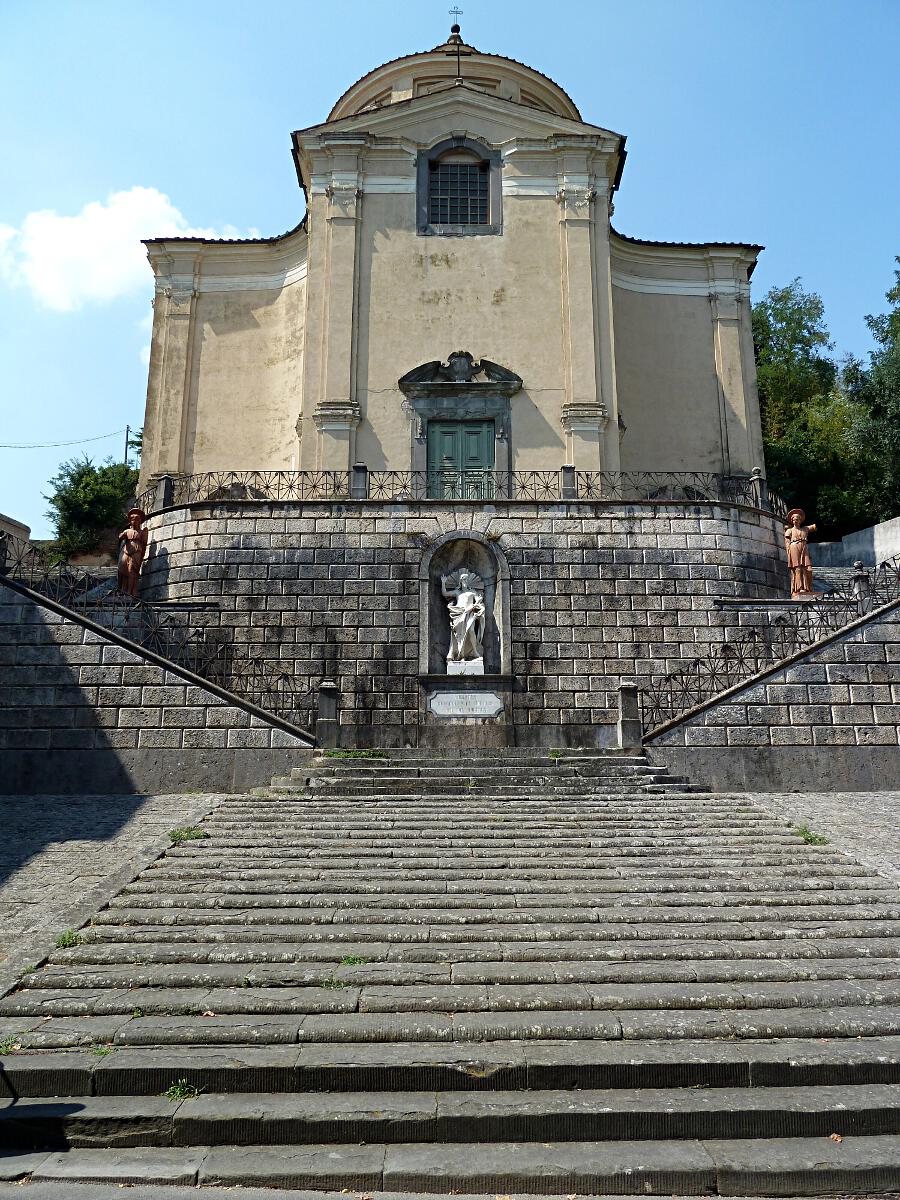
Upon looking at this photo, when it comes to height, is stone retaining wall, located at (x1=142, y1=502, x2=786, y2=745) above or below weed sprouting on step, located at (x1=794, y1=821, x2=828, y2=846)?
above

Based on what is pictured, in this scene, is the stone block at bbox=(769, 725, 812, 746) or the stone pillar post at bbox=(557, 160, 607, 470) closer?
the stone block at bbox=(769, 725, 812, 746)

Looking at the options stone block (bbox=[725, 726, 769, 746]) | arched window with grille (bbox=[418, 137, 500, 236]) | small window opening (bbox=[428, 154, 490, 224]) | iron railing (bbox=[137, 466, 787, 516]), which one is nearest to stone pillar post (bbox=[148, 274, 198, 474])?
iron railing (bbox=[137, 466, 787, 516])

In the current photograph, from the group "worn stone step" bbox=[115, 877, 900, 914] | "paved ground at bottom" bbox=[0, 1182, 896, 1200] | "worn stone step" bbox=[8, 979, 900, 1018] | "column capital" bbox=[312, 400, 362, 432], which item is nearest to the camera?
"paved ground at bottom" bbox=[0, 1182, 896, 1200]

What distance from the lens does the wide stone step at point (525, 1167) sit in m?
4.69

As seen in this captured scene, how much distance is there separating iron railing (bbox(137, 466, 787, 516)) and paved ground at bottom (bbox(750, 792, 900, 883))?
7627 mm

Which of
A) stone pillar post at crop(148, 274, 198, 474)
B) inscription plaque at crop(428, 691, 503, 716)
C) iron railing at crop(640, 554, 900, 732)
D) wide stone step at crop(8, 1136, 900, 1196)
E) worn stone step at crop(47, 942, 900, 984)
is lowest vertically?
wide stone step at crop(8, 1136, 900, 1196)

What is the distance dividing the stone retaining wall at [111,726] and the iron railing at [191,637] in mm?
988

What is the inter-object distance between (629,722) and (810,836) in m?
3.65

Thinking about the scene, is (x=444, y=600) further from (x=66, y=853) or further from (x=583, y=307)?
(x=583, y=307)

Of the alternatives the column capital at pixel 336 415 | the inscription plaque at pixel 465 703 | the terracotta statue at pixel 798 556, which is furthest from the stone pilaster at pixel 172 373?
the terracotta statue at pixel 798 556

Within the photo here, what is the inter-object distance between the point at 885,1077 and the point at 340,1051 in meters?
3.33

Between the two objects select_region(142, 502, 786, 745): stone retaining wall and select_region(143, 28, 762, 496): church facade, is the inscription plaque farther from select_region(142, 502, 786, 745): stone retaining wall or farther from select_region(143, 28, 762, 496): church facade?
select_region(143, 28, 762, 496): church facade

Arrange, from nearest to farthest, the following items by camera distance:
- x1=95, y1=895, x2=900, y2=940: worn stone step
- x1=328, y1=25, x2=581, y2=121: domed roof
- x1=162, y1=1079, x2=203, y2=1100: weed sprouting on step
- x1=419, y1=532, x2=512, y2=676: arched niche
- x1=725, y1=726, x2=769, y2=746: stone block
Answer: x1=162, y1=1079, x2=203, y2=1100: weed sprouting on step
x1=95, y1=895, x2=900, y2=940: worn stone step
x1=725, y1=726, x2=769, y2=746: stone block
x1=419, y1=532, x2=512, y2=676: arched niche
x1=328, y1=25, x2=581, y2=121: domed roof

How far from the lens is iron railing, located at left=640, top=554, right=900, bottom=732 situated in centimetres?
1534
